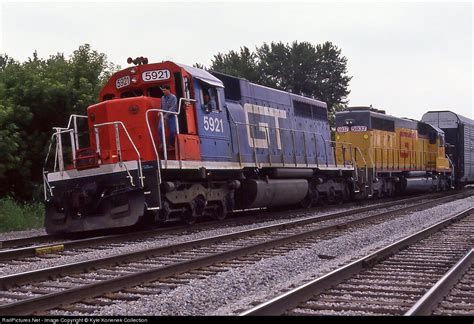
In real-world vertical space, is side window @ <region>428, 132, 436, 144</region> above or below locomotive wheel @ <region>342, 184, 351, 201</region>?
above

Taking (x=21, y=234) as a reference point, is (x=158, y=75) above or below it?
above

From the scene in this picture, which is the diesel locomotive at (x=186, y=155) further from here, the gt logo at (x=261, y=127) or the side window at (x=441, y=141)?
the side window at (x=441, y=141)

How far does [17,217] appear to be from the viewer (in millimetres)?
13742

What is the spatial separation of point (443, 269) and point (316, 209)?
405 inches

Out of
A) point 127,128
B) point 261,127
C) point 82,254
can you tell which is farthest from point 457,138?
point 82,254

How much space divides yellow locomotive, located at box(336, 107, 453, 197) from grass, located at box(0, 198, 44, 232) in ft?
32.7

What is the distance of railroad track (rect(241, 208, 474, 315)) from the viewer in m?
5.11

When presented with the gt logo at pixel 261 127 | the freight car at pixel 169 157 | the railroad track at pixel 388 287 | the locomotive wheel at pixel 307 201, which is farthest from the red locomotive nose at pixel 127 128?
the locomotive wheel at pixel 307 201

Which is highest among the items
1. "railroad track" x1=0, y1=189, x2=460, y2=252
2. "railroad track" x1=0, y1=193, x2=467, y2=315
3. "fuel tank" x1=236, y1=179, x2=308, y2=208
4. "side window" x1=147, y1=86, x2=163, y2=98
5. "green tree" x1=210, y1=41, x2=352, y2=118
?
"green tree" x1=210, y1=41, x2=352, y2=118

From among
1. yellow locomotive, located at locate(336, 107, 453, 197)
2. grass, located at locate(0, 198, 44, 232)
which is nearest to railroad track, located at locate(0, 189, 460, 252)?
grass, located at locate(0, 198, 44, 232)

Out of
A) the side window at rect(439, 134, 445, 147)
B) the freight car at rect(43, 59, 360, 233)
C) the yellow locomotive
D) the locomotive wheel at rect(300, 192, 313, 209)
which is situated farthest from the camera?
the side window at rect(439, 134, 445, 147)

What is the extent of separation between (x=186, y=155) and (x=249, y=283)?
538 centimetres

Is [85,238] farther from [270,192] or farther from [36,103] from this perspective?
[36,103]

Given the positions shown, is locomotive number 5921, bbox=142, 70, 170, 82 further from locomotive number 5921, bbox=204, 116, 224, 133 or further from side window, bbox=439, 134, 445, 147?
side window, bbox=439, 134, 445, 147
